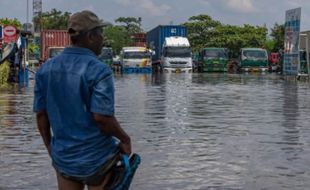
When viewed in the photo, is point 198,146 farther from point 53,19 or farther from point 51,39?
point 53,19

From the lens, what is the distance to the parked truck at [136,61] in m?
51.9

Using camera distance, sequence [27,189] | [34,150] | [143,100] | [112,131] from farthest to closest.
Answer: [143,100] → [34,150] → [27,189] → [112,131]

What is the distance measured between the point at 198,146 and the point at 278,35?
70.4 metres

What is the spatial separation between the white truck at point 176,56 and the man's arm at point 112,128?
4696 cm

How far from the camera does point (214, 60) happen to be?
54781mm

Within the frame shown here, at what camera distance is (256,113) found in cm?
1694

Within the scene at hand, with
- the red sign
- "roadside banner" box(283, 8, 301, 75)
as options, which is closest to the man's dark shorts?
the red sign

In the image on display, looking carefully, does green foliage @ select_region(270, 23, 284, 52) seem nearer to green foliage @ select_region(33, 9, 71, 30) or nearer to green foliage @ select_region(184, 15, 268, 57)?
green foliage @ select_region(184, 15, 268, 57)

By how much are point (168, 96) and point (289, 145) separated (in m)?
11.9

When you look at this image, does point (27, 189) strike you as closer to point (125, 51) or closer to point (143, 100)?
point (143, 100)

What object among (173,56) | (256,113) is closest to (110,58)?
(173,56)

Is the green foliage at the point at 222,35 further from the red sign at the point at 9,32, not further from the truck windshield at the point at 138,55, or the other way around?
the red sign at the point at 9,32

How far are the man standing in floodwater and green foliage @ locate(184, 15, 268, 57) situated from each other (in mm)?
76613

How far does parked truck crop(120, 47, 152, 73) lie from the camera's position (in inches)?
2045
